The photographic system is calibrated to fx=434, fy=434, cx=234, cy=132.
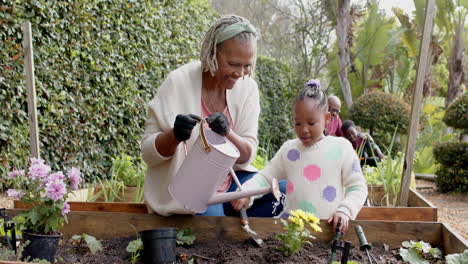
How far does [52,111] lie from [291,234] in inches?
101

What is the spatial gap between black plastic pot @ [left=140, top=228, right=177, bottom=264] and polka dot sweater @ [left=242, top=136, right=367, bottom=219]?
49 cm

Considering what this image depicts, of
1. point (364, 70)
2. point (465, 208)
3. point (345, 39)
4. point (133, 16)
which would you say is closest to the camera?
point (133, 16)

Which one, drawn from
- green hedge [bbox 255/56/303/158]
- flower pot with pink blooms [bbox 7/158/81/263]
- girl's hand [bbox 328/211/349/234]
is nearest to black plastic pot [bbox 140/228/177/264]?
flower pot with pink blooms [bbox 7/158/81/263]

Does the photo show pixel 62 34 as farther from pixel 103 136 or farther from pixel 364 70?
pixel 364 70

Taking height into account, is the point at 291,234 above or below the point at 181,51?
below

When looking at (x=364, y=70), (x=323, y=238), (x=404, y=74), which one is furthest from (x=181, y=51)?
(x=404, y=74)

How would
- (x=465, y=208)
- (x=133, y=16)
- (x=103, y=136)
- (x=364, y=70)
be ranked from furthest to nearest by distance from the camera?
(x=364, y=70)
(x=465, y=208)
(x=133, y=16)
(x=103, y=136)

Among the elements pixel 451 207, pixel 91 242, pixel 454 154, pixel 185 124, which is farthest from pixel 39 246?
pixel 454 154

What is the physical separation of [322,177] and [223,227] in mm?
498

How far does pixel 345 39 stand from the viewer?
10.7 metres

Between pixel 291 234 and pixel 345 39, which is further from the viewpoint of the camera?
pixel 345 39

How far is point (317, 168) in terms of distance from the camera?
1.96m

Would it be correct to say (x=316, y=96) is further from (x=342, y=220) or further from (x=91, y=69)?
(x=91, y=69)

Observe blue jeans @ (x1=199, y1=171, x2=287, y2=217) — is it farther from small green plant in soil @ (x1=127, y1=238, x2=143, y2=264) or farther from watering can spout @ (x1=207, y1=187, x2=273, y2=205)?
small green plant in soil @ (x1=127, y1=238, x2=143, y2=264)
